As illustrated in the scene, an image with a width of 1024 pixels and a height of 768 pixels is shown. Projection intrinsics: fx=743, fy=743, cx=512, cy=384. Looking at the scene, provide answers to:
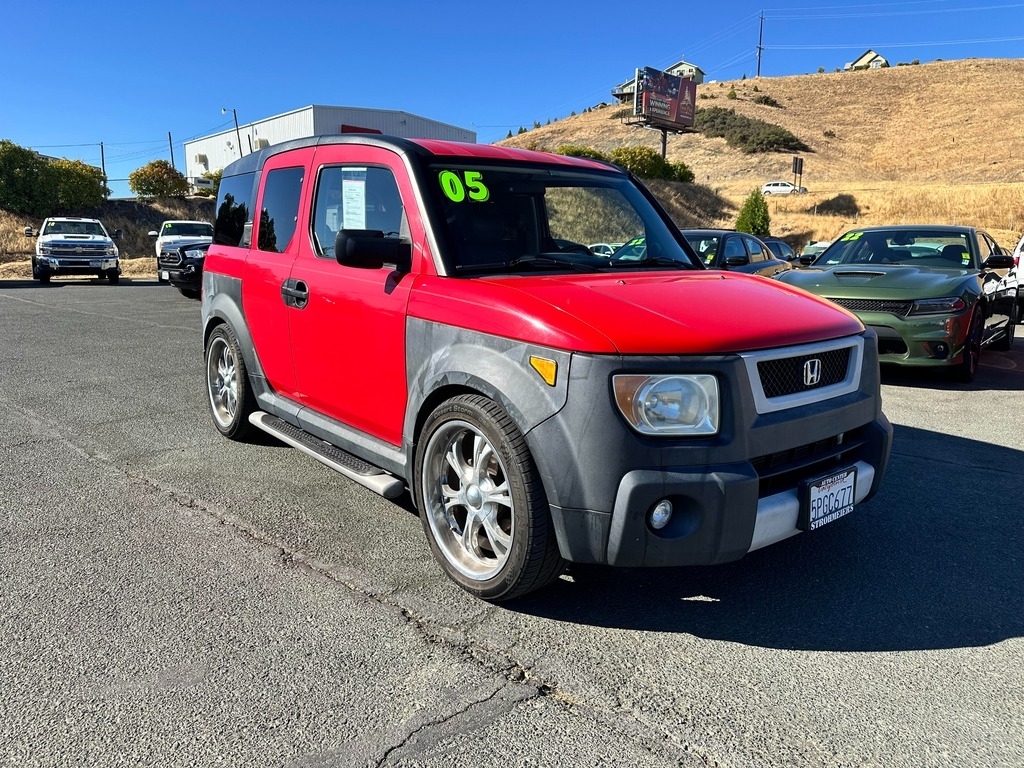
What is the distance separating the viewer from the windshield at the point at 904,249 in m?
8.38

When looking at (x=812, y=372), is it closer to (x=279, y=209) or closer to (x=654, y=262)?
(x=654, y=262)

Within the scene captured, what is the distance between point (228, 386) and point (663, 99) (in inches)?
1929

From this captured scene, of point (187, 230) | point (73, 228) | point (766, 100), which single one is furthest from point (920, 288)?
point (766, 100)

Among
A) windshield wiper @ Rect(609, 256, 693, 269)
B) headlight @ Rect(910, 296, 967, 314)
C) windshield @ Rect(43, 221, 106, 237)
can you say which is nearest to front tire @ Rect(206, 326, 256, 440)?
windshield wiper @ Rect(609, 256, 693, 269)

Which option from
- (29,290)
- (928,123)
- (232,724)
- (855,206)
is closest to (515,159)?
(232,724)

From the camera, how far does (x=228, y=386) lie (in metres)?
5.26

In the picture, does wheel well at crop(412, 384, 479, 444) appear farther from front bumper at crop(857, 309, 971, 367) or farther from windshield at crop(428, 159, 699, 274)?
front bumper at crop(857, 309, 971, 367)

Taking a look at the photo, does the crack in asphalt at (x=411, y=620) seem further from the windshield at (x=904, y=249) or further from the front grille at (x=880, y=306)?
the windshield at (x=904, y=249)

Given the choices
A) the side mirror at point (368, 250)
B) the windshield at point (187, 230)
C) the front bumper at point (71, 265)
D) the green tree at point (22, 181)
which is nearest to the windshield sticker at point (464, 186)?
the side mirror at point (368, 250)

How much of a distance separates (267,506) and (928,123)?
83191mm

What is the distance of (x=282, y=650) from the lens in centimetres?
270

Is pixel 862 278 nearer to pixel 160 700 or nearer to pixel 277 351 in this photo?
pixel 277 351

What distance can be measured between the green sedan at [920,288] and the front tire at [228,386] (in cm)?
530

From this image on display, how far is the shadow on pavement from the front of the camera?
2867 mm
